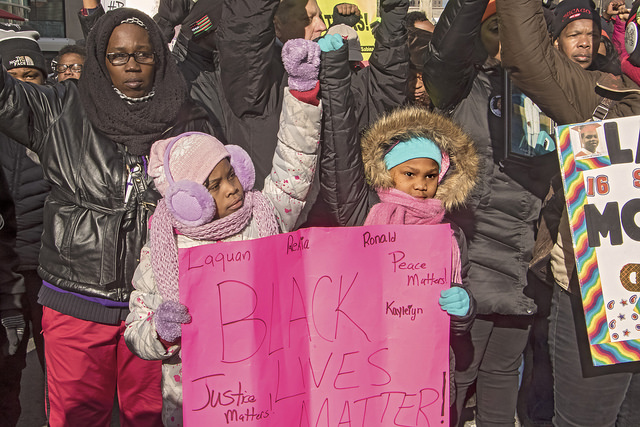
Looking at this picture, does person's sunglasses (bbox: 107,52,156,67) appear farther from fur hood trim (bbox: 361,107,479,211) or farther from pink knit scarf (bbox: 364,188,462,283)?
pink knit scarf (bbox: 364,188,462,283)

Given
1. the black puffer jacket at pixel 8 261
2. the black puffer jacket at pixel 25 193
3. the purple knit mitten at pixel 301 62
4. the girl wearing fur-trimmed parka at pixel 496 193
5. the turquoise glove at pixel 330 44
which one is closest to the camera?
the purple knit mitten at pixel 301 62

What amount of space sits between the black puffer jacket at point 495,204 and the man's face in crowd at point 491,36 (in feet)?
0.29

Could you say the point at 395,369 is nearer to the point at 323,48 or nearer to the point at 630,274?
the point at 630,274

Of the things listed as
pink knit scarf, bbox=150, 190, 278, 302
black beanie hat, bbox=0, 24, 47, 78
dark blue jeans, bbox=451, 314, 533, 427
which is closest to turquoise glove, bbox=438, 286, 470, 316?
pink knit scarf, bbox=150, 190, 278, 302

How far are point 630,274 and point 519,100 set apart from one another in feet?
3.22

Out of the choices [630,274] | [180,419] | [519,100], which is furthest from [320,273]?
[519,100]

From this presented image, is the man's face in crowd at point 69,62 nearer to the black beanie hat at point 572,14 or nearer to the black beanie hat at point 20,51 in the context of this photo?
the black beanie hat at point 20,51

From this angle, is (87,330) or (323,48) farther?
(87,330)

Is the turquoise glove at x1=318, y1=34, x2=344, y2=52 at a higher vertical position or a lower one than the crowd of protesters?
higher

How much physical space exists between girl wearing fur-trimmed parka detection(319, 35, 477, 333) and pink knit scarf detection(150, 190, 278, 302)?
44 cm

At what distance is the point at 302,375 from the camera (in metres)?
2.27

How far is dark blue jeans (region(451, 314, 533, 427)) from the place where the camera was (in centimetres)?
321

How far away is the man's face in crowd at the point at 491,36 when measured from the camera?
10.3 feet

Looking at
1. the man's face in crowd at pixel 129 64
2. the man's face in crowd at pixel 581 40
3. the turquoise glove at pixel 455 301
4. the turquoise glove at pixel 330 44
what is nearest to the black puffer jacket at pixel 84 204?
the man's face in crowd at pixel 129 64
